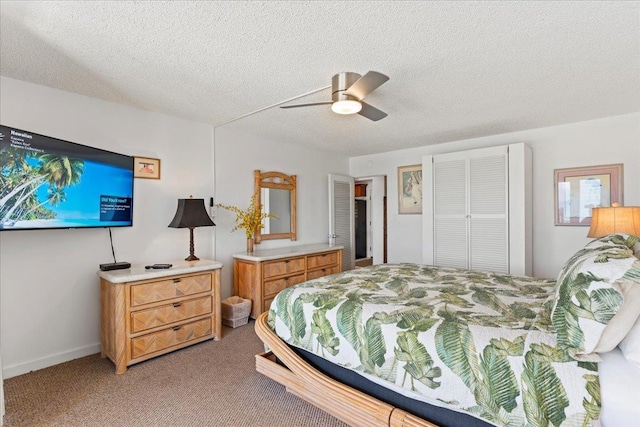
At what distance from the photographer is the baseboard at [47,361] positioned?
244 centimetres

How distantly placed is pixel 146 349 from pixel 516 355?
2705 millimetres

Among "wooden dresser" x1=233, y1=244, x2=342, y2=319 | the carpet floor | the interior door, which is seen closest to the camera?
the carpet floor

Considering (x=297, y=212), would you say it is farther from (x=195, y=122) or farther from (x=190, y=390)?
(x=190, y=390)

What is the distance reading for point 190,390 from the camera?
2264 mm

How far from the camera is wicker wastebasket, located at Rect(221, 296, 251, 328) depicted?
3.50 meters

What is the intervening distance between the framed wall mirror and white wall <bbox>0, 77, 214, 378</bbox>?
962 mm

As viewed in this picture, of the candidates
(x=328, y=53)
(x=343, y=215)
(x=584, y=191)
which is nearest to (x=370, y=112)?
(x=328, y=53)

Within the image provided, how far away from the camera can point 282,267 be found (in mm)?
3906

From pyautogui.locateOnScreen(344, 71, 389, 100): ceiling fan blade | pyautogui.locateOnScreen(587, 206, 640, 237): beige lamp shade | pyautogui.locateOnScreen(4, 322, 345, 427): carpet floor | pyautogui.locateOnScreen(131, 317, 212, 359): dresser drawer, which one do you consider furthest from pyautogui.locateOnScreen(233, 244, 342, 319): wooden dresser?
pyautogui.locateOnScreen(587, 206, 640, 237): beige lamp shade

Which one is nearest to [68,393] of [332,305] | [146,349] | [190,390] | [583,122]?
[146,349]

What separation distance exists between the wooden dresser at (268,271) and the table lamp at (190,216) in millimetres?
700

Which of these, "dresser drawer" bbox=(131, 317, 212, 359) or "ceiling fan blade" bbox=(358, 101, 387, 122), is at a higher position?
"ceiling fan blade" bbox=(358, 101, 387, 122)

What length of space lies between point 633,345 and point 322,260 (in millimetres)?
3456

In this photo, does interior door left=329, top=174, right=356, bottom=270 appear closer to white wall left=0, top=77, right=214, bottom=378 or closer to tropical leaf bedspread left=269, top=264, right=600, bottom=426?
white wall left=0, top=77, right=214, bottom=378
